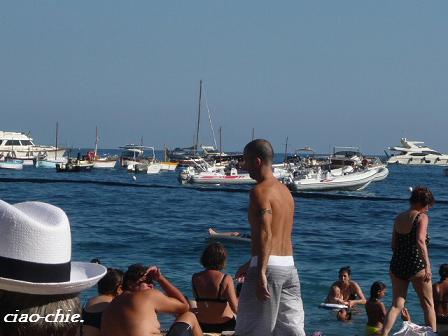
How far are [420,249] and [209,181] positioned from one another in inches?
2262

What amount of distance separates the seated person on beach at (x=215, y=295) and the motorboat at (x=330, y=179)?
46869mm

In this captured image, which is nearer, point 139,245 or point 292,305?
point 292,305

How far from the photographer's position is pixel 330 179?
60.0 metres

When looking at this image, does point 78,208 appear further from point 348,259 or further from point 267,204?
point 267,204

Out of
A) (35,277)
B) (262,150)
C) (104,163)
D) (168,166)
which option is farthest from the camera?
(168,166)

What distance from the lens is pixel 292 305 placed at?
277 inches

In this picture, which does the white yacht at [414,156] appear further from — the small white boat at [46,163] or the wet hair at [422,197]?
the wet hair at [422,197]

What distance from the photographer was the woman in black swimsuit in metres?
8.45

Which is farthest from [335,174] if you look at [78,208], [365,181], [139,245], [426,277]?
[426,277]

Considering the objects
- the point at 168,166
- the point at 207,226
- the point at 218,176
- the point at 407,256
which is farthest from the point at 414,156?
the point at 407,256

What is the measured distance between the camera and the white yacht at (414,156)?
156 m

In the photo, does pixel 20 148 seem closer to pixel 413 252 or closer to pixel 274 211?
pixel 413 252

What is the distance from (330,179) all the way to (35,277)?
190 ft

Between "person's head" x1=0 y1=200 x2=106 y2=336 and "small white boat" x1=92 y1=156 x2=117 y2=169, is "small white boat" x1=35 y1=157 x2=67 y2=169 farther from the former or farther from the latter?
"person's head" x1=0 y1=200 x2=106 y2=336
